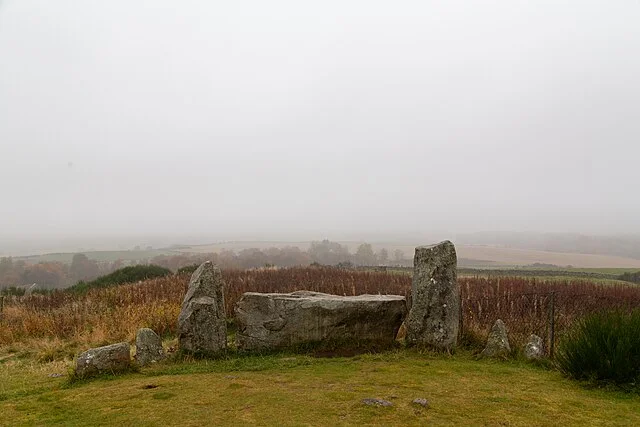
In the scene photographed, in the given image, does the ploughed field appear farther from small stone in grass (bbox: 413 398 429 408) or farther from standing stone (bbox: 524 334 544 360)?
standing stone (bbox: 524 334 544 360)

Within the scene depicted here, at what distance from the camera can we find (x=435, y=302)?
977 cm

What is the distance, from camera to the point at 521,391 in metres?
7.06

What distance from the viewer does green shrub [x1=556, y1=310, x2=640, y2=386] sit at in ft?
22.8

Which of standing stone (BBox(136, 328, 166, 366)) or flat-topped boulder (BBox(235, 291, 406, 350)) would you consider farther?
flat-topped boulder (BBox(235, 291, 406, 350))

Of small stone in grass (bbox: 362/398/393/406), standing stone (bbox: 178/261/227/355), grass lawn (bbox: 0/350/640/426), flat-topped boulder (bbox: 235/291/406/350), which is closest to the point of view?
grass lawn (bbox: 0/350/640/426)

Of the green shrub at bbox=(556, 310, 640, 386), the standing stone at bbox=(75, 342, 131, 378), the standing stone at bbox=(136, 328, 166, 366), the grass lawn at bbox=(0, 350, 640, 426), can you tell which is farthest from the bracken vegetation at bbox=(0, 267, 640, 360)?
the standing stone at bbox=(75, 342, 131, 378)

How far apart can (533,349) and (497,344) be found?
26.7 inches

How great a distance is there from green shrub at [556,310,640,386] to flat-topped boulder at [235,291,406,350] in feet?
12.3

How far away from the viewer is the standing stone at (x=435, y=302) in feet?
31.9

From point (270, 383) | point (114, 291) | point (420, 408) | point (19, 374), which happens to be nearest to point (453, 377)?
point (420, 408)

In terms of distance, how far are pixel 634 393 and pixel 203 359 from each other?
7.74 meters

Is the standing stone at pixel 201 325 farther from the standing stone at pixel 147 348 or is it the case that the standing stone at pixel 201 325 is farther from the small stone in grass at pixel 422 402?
the small stone in grass at pixel 422 402

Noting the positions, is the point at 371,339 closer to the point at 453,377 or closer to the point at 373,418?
the point at 453,377

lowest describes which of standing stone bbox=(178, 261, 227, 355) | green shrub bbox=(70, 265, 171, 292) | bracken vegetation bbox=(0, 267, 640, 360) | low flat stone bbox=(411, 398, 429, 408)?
green shrub bbox=(70, 265, 171, 292)
